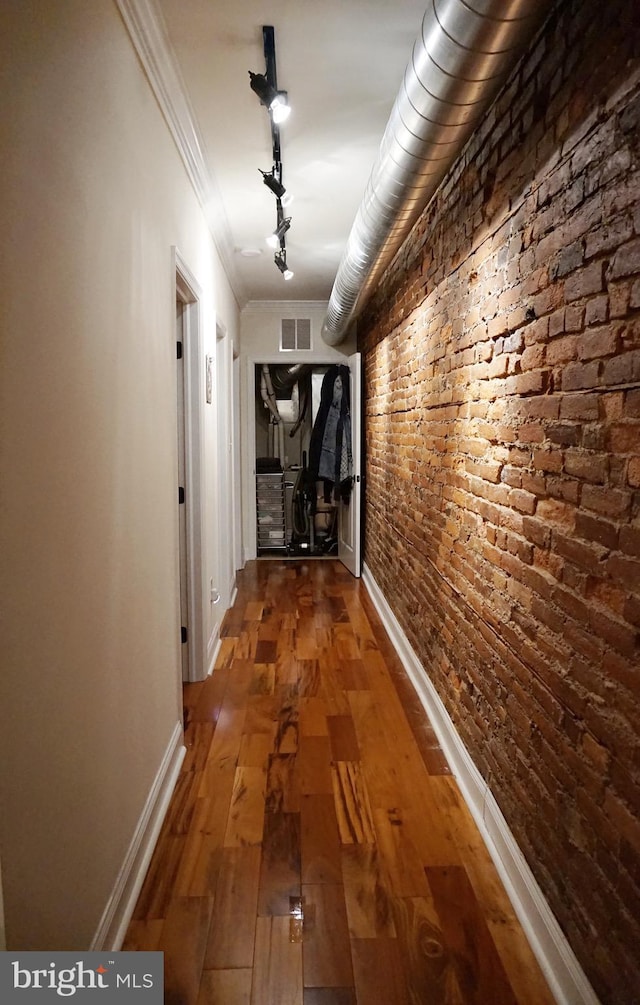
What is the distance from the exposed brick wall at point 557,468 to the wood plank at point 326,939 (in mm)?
537

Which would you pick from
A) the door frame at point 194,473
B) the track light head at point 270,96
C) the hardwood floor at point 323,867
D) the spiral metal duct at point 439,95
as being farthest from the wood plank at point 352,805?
the track light head at point 270,96

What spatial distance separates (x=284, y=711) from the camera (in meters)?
2.71

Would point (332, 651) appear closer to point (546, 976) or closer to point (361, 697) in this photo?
point (361, 697)

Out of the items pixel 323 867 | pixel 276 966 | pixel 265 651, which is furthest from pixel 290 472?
pixel 276 966

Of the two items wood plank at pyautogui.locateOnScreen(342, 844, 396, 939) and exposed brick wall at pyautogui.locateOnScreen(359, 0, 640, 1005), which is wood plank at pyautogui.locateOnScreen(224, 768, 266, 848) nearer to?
wood plank at pyautogui.locateOnScreen(342, 844, 396, 939)

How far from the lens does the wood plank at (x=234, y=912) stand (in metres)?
1.43

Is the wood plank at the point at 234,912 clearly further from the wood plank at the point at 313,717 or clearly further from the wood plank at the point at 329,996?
the wood plank at the point at 313,717

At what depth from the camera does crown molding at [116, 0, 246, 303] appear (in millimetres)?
1631

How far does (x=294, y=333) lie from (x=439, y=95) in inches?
171

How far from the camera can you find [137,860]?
1.64 metres

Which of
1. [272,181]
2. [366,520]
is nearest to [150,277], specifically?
[272,181]

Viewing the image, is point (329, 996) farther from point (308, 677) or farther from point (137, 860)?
point (308, 677)

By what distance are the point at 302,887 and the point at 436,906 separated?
39 centimetres

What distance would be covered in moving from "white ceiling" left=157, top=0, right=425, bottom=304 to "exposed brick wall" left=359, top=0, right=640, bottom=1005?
0.46 metres
